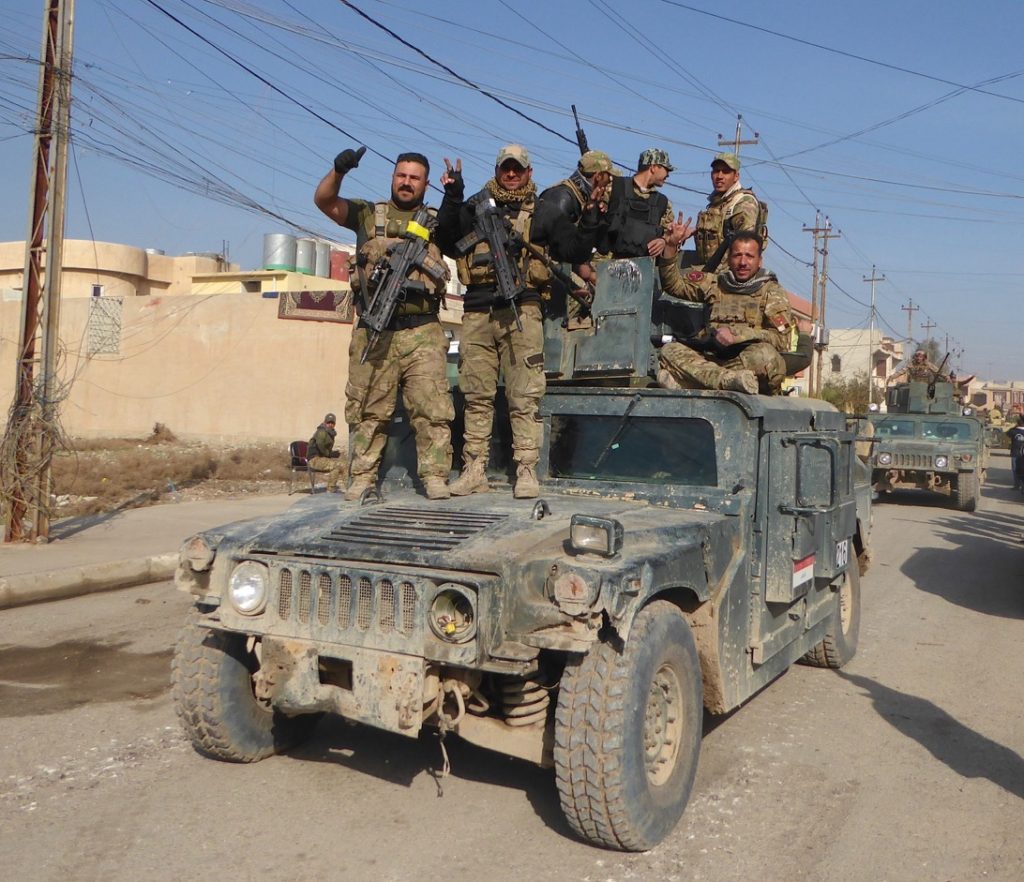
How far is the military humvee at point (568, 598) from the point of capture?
348 centimetres

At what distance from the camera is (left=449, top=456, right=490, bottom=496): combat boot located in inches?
194

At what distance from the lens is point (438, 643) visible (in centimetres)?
348

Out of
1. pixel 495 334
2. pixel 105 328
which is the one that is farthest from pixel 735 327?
pixel 105 328

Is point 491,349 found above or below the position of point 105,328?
below

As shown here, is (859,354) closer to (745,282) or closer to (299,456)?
(299,456)

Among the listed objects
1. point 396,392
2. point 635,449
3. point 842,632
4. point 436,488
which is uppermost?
point 396,392

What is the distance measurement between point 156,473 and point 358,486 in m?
13.5

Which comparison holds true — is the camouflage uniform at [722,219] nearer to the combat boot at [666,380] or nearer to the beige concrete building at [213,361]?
the combat boot at [666,380]

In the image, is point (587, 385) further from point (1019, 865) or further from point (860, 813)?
point (1019, 865)

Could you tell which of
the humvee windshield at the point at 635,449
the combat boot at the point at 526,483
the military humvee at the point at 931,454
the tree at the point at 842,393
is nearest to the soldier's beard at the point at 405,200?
the humvee windshield at the point at 635,449

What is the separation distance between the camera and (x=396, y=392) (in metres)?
5.18

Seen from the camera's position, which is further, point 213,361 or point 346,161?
point 213,361

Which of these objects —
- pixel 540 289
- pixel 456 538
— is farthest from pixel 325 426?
pixel 456 538

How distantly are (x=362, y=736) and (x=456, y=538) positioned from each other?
4.94 ft
